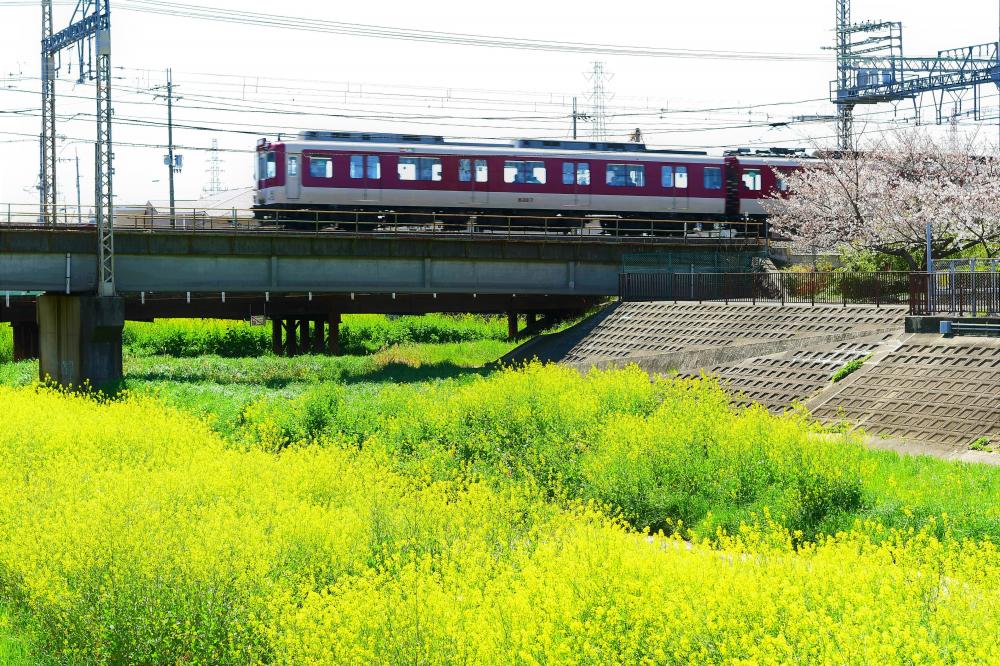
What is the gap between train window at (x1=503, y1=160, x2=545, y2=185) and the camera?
129ft

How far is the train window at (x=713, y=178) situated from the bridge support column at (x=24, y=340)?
2695 centimetres

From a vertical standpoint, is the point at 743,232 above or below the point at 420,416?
above

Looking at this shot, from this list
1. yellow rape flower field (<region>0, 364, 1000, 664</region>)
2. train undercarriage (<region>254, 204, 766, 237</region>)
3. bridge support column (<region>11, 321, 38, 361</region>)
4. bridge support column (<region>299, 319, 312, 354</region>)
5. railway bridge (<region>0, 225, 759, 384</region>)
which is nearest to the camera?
yellow rape flower field (<region>0, 364, 1000, 664</region>)

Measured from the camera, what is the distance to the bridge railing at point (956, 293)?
22.9 meters

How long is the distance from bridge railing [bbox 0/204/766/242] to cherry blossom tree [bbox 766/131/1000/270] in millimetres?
2464

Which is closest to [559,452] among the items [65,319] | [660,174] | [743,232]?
[65,319]

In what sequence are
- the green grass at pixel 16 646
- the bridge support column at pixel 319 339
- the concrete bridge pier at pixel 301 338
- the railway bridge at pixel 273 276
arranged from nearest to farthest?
1. the green grass at pixel 16 646
2. the railway bridge at pixel 273 276
3. the concrete bridge pier at pixel 301 338
4. the bridge support column at pixel 319 339

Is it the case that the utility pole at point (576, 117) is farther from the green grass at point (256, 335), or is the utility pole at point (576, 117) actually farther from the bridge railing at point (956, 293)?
the bridge railing at point (956, 293)

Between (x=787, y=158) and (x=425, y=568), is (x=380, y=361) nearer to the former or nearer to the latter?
(x=787, y=158)

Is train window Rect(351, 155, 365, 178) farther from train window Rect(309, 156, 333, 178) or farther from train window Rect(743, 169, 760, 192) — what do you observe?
train window Rect(743, 169, 760, 192)

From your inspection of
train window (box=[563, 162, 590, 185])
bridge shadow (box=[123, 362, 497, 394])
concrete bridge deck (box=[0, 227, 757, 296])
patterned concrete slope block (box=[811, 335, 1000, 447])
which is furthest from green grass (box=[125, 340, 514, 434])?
patterned concrete slope block (box=[811, 335, 1000, 447])

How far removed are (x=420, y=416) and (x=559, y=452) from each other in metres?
3.95

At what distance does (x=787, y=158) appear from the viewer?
43.9m

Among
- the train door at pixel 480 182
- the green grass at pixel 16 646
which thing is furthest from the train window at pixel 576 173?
the green grass at pixel 16 646
